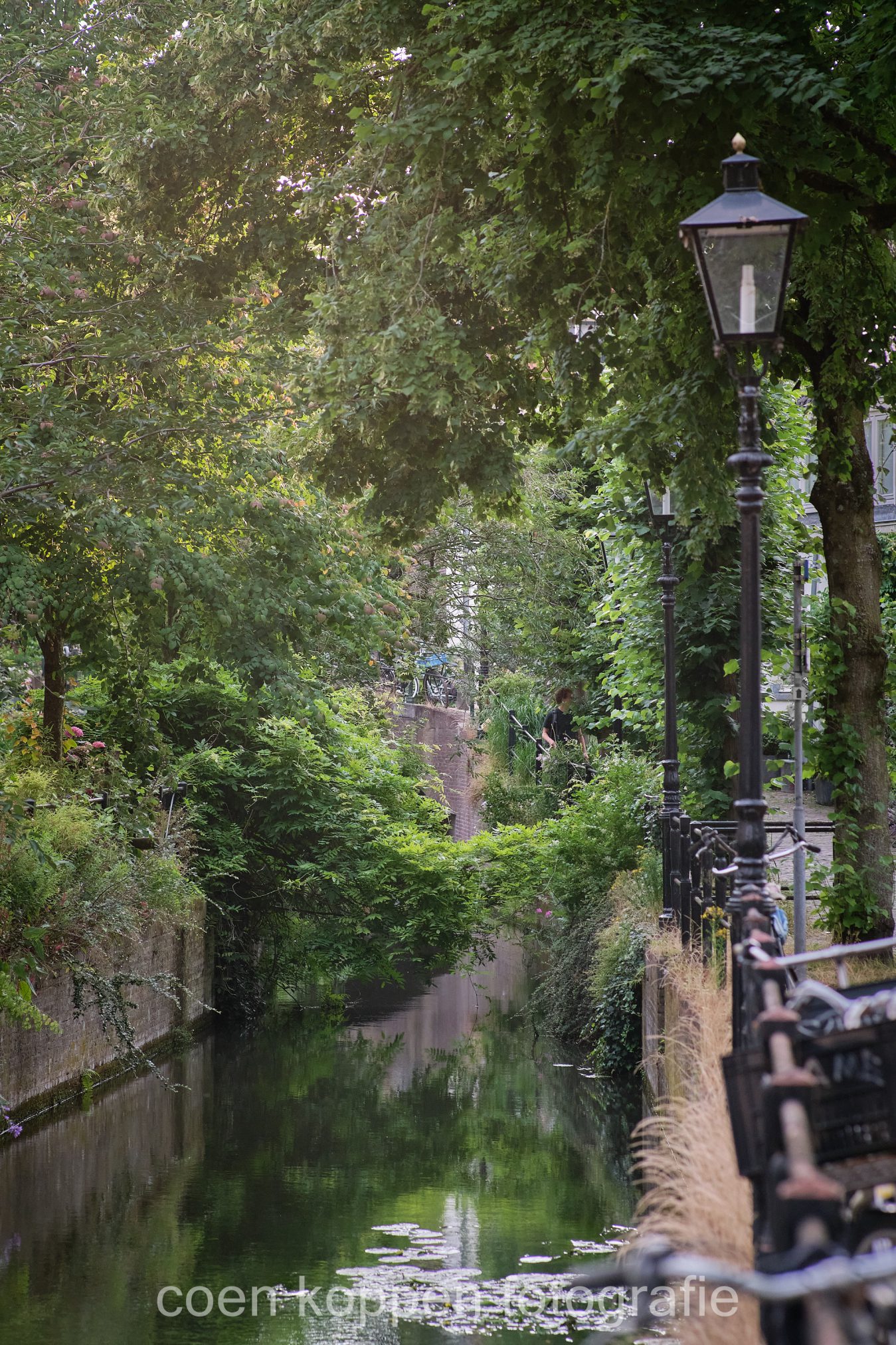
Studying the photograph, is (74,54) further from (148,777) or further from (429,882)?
(429,882)

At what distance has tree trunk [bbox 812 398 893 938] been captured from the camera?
11898mm

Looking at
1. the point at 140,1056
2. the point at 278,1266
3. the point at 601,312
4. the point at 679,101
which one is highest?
the point at 601,312

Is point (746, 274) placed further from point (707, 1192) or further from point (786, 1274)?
point (786, 1274)

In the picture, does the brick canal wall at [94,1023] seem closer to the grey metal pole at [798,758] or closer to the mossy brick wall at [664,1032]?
the mossy brick wall at [664,1032]

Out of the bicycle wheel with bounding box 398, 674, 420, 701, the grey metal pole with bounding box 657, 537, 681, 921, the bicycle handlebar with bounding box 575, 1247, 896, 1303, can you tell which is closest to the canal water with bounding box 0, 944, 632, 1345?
the grey metal pole with bounding box 657, 537, 681, 921

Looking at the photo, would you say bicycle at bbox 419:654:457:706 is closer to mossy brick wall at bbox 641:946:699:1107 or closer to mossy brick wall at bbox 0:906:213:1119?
mossy brick wall at bbox 0:906:213:1119

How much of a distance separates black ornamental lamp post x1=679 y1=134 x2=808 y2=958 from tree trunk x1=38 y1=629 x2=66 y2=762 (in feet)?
38.4

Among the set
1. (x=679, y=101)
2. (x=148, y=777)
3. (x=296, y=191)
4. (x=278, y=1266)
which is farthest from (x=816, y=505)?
(x=148, y=777)

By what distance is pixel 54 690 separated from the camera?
16938mm

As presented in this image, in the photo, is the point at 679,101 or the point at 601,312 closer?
the point at 679,101

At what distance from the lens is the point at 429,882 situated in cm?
2100

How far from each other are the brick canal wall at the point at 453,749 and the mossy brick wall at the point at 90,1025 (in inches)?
641

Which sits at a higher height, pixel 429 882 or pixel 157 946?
pixel 429 882

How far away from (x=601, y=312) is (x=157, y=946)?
9.27 m
